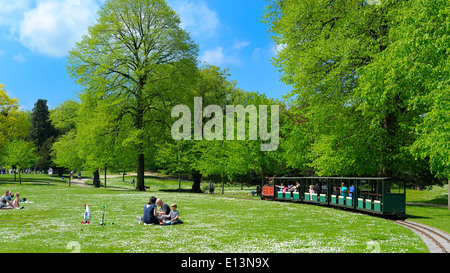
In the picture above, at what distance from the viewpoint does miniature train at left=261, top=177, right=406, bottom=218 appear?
72.1 ft

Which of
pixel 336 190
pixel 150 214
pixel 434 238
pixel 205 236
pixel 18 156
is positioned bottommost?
pixel 434 238

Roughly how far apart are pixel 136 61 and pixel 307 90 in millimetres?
23508

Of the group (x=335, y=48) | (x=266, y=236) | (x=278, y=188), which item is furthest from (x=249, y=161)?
(x=266, y=236)

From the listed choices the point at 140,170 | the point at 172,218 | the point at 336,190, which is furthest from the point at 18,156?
the point at 172,218

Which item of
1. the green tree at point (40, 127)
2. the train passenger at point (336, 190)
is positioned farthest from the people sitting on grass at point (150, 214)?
the green tree at point (40, 127)

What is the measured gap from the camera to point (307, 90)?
28.6 m

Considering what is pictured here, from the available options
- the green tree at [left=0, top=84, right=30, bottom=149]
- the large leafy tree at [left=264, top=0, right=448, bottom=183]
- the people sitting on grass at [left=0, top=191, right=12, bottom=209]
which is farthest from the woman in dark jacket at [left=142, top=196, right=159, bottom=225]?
the green tree at [left=0, top=84, right=30, bottom=149]

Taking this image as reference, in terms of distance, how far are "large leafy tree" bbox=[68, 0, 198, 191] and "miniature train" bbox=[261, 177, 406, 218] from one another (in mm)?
16884

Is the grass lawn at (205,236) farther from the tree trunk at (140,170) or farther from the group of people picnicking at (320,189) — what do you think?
the tree trunk at (140,170)

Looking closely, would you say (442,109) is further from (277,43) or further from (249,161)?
(249,161)

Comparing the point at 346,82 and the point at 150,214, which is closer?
the point at 150,214

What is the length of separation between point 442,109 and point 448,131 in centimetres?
112

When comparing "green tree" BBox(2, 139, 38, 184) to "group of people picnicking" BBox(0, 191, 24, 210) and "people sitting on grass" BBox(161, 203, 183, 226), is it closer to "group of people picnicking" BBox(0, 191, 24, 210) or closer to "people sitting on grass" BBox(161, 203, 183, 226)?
"group of people picnicking" BBox(0, 191, 24, 210)

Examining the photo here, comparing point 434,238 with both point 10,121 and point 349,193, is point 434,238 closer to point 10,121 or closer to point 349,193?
point 349,193
